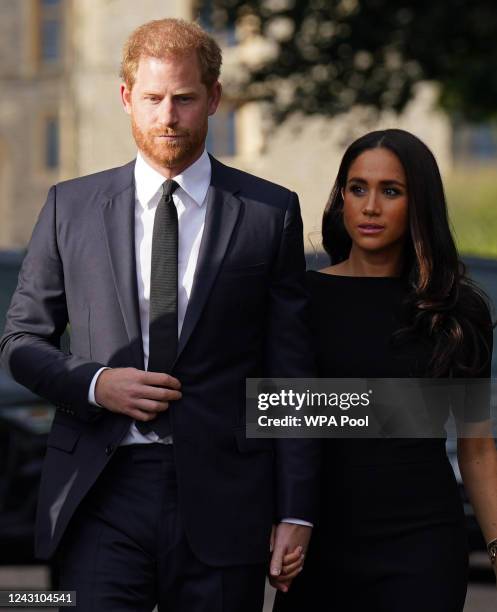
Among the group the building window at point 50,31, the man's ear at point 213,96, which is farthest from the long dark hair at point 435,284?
the building window at point 50,31

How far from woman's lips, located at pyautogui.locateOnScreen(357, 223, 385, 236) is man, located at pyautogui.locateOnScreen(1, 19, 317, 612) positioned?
14.1 inches

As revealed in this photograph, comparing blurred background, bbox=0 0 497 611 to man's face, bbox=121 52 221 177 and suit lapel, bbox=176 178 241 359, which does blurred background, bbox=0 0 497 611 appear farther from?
man's face, bbox=121 52 221 177

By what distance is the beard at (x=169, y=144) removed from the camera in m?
3.79

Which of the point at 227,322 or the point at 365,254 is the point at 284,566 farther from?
the point at 365,254

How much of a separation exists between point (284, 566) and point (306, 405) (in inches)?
15.7

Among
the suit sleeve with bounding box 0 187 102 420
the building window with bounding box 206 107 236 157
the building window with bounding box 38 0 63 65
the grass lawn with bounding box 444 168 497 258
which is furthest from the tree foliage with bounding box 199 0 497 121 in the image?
the building window with bounding box 38 0 63 65

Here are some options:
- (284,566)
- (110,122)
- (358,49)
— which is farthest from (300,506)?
(110,122)

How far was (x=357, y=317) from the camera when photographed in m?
4.26

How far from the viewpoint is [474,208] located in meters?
30.5

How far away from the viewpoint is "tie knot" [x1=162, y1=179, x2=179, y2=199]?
3848mm

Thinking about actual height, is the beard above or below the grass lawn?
below

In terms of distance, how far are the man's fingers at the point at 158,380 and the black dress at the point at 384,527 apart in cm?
56

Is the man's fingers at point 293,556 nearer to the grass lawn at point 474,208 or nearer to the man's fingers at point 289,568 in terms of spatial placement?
the man's fingers at point 289,568

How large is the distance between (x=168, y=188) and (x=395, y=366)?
2.60 feet
